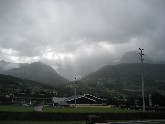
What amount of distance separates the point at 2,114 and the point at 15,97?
10532cm

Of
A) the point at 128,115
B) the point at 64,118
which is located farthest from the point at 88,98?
the point at 64,118

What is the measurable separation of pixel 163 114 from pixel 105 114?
62.0 feet

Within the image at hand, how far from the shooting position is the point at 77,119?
58.7 meters

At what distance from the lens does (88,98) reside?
118m

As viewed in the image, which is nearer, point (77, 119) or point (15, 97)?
point (77, 119)

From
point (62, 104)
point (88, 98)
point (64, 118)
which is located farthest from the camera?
point (62, 104)

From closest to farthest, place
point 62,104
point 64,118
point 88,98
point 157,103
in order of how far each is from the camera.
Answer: point 64,118 < point 88,98 < point 62,104 < point 157,103

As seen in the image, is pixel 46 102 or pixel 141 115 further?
pixel 46 102

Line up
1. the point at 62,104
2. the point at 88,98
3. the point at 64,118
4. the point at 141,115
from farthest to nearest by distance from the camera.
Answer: the point at 62,104 → the point at 88,98 → the point at 141,115 → the point at 64,118

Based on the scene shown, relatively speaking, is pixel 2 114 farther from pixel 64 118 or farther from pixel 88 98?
pixel 88 98

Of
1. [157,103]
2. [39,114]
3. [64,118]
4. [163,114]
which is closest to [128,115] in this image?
[163,114]

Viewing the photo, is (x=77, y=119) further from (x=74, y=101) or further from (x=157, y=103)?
(x=157, y=103)

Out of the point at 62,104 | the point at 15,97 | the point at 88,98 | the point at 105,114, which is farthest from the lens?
the point at 15,97

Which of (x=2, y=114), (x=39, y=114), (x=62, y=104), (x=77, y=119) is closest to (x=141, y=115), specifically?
Result: (x=77, y=119)
